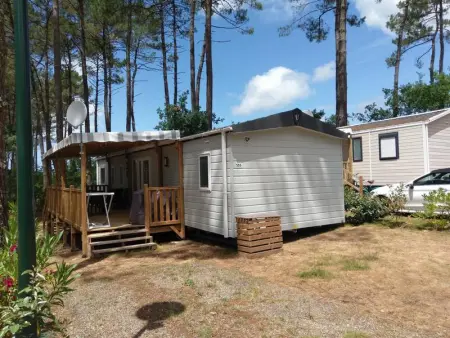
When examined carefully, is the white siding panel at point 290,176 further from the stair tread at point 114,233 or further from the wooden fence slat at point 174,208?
the stair tread at point 114,233

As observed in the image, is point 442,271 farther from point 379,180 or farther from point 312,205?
point 379,180

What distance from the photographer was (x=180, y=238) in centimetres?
924

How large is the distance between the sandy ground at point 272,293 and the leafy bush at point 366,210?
2148 millimetres

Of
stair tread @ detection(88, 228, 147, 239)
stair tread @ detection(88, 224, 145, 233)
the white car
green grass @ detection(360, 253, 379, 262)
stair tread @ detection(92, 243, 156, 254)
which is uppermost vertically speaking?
the white car

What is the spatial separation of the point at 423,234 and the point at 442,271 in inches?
113

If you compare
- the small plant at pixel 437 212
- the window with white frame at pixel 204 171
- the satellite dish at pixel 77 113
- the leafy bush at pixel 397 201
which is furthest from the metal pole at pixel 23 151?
the leafy bush at pixel 397 201

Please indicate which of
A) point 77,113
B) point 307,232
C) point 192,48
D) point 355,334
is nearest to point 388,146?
point 307,232

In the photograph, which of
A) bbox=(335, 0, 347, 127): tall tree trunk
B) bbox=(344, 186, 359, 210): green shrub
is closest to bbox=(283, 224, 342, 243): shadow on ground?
bbox=(344, 186, 359, 210): green shrub

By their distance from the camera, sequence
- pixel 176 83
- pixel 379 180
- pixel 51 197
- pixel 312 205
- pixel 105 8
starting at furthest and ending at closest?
pixel 176 83, pixel 105 8, pixel 379 180, pixel 51 197, pixel 312 205

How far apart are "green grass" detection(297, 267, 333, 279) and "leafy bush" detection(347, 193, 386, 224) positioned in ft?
15.0

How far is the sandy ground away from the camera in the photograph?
12.7ft

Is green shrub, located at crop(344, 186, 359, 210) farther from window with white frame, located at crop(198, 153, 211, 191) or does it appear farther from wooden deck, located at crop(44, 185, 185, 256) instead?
wooden deck, located at crop(44, 185, 185, 256)

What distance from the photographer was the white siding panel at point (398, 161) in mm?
12734

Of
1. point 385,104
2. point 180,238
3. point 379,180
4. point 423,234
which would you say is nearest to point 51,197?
point 180,238
